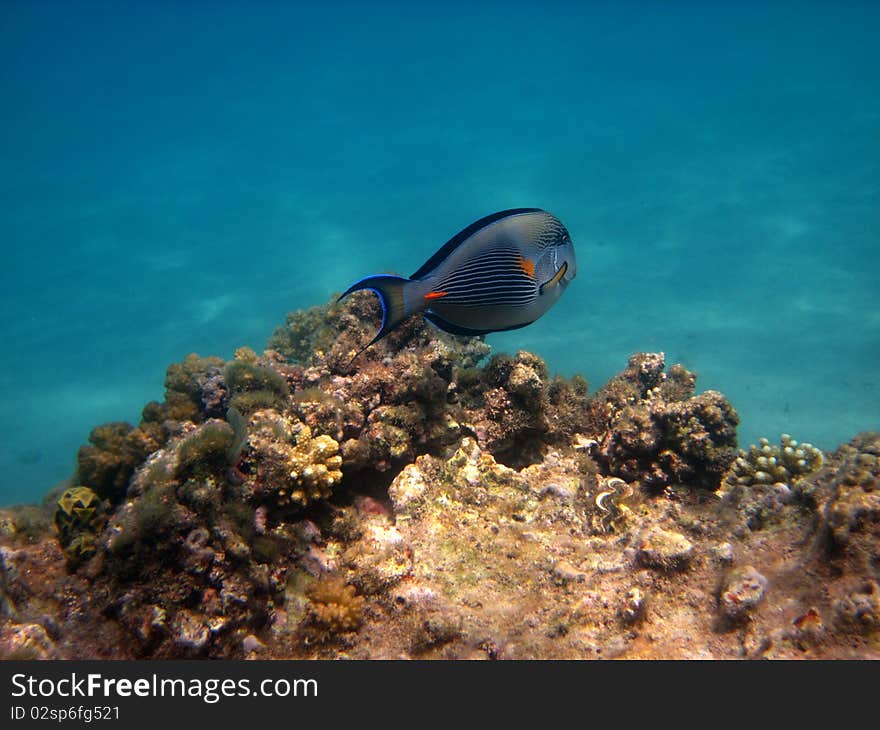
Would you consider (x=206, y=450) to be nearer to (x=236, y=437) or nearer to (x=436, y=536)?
(x=236, y=437)

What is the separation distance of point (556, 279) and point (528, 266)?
0.72 feet

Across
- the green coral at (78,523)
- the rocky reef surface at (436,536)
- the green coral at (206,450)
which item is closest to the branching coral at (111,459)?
the rocky reef surface at (436,536)

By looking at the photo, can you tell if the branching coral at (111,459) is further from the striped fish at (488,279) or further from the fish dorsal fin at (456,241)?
the fish dorsal fin at (456,241)

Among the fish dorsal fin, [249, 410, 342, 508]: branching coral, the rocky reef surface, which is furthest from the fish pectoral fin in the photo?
[249, 410, 342, 508]: branching coral

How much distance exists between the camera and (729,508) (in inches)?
148

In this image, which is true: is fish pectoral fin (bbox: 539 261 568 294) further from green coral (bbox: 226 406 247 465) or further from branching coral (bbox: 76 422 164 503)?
branching coral (bbox: 76 422 164 503)

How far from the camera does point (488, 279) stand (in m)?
2.91

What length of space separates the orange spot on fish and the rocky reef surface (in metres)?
1.52

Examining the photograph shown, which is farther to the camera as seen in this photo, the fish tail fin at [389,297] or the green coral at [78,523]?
the green coral at [78,523]

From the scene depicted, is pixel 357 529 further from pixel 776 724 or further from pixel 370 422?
pixel 776 724

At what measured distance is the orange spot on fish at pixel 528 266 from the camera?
295 centimetres

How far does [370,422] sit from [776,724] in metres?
3.09

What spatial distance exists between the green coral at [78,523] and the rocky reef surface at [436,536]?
15 millimetres

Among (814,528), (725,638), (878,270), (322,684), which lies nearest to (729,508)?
(814,528)
